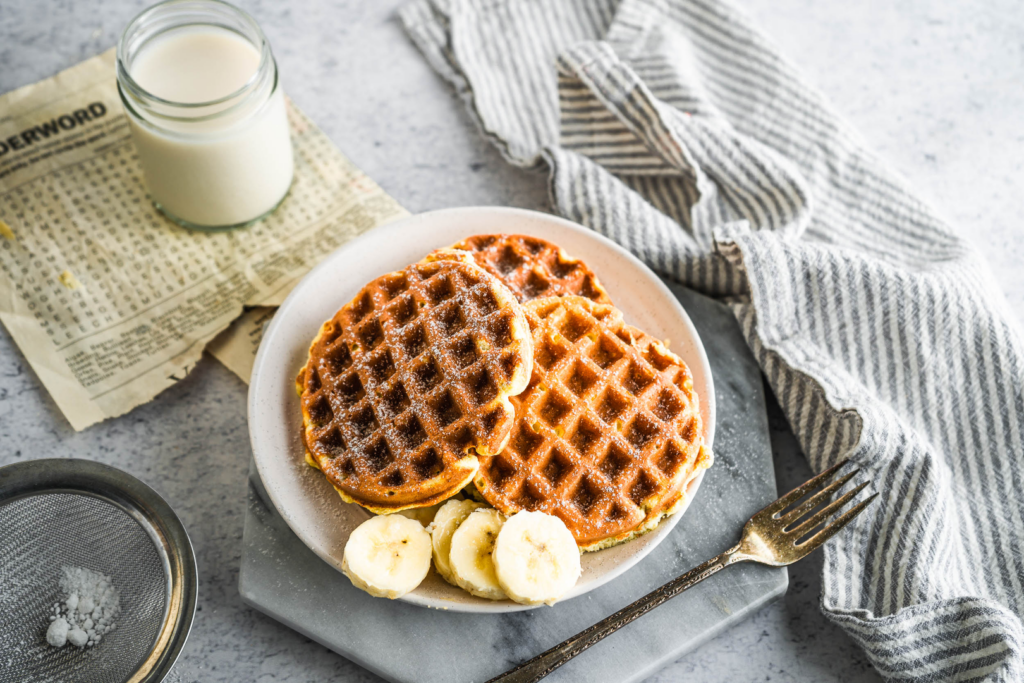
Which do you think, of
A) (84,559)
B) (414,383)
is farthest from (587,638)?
(84,559)

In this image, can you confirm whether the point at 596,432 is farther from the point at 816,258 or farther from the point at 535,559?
the point at 816,258

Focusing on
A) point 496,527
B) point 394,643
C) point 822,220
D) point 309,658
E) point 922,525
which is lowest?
point 309,658

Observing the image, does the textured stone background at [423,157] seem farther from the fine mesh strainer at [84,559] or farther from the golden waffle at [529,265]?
the golden waffle at [529,265]

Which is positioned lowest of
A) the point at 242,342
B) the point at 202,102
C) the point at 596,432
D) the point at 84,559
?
the point at 84,559

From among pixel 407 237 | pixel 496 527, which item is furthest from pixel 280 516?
pixel 407 237

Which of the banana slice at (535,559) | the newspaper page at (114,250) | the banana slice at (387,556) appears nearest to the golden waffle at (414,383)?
the banana slice at (387,556)

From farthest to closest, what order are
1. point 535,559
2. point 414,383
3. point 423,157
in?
point 423,157 → point 414,383 → point 535,559

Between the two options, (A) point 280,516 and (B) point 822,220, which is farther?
(B) point 822,220

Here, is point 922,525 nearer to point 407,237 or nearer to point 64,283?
point 407,237
